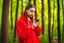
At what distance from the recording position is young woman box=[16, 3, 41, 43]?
312 cm

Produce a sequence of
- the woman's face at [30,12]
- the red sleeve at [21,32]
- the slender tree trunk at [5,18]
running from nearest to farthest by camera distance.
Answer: the red sleeve at [21,32], the woman's face at [30,12], the slender tree trunk at [5,18]

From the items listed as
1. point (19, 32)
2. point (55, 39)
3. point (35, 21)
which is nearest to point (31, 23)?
point (35, 21)

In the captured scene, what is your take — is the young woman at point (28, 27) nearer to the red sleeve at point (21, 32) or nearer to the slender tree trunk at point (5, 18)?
the red sleeve at point (21, 32)

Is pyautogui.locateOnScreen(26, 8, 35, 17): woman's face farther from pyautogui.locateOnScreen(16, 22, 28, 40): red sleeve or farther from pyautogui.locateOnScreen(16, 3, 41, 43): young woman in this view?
pyautogui.locateOnScreen(16, 22, 28, 40): red sleeve

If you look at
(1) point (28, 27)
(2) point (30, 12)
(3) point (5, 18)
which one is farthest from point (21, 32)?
(3) point (5, 18)

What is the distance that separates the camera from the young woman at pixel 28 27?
3.12 meters

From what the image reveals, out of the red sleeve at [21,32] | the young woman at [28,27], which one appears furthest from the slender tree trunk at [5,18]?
the red sleeve at [21,32]

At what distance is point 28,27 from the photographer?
3.17 metres

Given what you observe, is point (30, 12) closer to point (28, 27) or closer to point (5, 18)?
point (28, 27)

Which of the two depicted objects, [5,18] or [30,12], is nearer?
[30,12]

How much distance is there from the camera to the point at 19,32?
10.2 ft

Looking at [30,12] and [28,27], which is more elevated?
[30,12]

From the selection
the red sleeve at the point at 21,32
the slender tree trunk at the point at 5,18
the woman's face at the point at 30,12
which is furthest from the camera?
the slender tree trunk at the point at 5,18

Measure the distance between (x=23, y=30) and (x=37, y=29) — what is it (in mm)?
254
